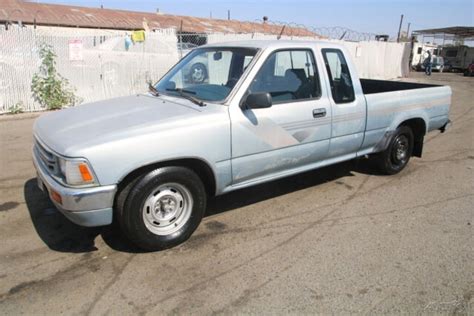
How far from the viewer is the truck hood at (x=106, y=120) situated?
3.27 meters

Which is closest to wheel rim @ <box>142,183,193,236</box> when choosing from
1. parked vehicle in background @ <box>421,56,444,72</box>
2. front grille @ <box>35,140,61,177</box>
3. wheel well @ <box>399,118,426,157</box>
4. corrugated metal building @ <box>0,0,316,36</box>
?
front grille @ <box>35,140,61,177</box>

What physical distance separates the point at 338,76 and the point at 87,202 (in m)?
3.22

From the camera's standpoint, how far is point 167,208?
3.67 m

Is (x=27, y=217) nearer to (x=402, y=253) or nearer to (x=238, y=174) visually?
(x=238, y=174)

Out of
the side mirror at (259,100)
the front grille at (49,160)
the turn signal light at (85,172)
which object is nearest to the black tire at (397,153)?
the side mirror at (259,100)

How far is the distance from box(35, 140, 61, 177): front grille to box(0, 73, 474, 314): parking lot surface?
0.79m

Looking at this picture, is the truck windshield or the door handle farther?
the door handle

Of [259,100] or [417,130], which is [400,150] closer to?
[417,130]

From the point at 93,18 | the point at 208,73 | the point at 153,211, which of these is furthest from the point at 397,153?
the point at 93,18

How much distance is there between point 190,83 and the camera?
439 centimetres

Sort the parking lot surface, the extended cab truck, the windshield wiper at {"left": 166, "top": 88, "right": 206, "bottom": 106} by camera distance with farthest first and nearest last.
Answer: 1. the windshield wiper at {"left": 166, "top": 88, "right": 206, "bottom": 106}
2. the extended cab truck
3. the parking lot surface

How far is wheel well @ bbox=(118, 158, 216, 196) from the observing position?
11.0ft

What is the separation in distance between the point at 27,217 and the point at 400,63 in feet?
86.7

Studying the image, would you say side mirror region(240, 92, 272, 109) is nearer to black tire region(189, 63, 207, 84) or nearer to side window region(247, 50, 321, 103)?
side window region(247, 50, 321, 103)
